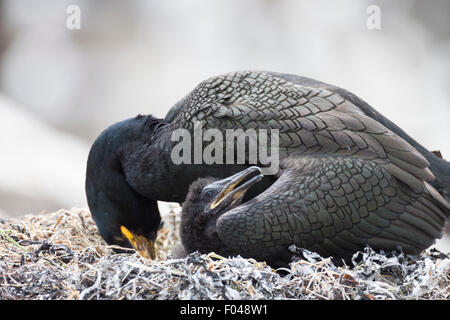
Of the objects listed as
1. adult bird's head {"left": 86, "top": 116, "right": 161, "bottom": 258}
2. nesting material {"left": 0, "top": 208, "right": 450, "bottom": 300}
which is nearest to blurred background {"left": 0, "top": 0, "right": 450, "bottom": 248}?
adult bird's head {"left": 86, "top": 116, "right": 161, "bottom": 258}

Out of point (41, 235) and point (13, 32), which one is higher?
point (13, 32)

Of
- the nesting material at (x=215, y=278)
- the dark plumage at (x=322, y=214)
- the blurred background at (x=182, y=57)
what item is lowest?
the nesting material at (x=215, y=278)

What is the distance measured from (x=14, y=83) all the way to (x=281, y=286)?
7.77 m

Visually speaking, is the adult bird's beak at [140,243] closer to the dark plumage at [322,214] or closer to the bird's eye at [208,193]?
the dark plumage at [322,214]

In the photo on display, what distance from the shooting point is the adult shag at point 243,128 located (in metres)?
4.65

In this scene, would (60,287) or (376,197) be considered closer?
(60,287)

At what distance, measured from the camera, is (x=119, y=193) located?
17.8ft

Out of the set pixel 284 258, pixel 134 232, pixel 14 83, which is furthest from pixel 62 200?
pixel 284 258

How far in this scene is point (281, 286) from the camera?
151 inches

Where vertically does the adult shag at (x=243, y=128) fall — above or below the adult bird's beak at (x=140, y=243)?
above

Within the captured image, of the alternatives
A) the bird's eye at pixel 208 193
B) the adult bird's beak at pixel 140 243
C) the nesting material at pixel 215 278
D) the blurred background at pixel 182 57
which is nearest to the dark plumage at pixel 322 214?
the bird's eye at pixel 208 193

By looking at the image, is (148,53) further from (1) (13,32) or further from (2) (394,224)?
(2) (394,224)

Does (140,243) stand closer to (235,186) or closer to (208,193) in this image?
(208,193)

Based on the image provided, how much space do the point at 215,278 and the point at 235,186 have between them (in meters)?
1.02
